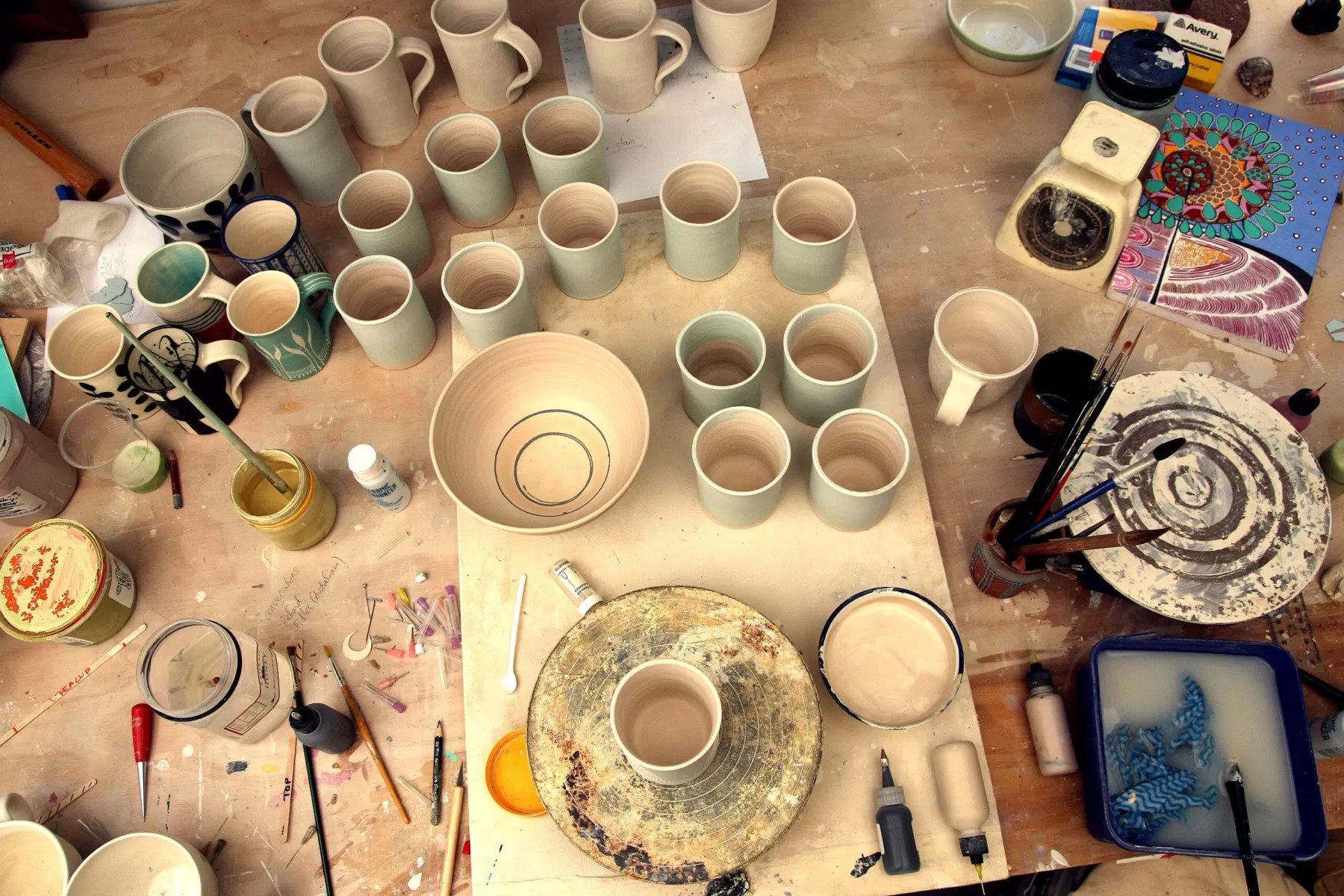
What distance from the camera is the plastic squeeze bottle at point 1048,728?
1.04m

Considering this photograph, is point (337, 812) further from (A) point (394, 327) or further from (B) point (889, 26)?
(B) point (889, 26)

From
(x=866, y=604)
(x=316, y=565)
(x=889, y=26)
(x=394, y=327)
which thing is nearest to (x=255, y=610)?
(x=316, y=565)

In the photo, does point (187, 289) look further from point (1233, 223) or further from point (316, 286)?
point (1233, 223)

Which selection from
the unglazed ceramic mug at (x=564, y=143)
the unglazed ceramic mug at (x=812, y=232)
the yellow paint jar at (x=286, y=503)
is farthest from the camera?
the unglazed ceramic mug at (x=564, y=143)

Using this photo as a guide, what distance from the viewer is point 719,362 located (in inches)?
51.2

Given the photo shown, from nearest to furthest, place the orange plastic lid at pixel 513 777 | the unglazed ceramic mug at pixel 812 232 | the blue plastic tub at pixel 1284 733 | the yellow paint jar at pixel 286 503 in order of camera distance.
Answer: the blue plastic tub at pixel 1284 733 < the orange plastic lid at pixel 513 777 < the yellow paint jar at pixel 286 503 < the unglazed ceramic mug at pixel 812 232

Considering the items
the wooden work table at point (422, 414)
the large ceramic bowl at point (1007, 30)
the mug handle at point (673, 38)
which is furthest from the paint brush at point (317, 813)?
the large ceramic bowl at point (1007, 30)

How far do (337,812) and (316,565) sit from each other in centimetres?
36

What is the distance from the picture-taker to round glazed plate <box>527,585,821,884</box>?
Answer: 961 mm

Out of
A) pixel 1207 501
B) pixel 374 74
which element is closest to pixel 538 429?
pixel 374 74

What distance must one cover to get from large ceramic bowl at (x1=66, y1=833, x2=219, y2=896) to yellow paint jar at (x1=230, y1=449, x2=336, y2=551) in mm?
411

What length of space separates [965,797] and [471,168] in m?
1.31

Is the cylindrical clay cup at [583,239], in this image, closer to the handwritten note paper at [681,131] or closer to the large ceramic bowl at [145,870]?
the handwritten note paper at [681,131]

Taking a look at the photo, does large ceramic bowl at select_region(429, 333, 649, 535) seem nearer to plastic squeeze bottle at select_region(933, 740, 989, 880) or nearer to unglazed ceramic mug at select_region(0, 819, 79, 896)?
plastic squeeze bottle at select_region(933, 740, 989, 880)
